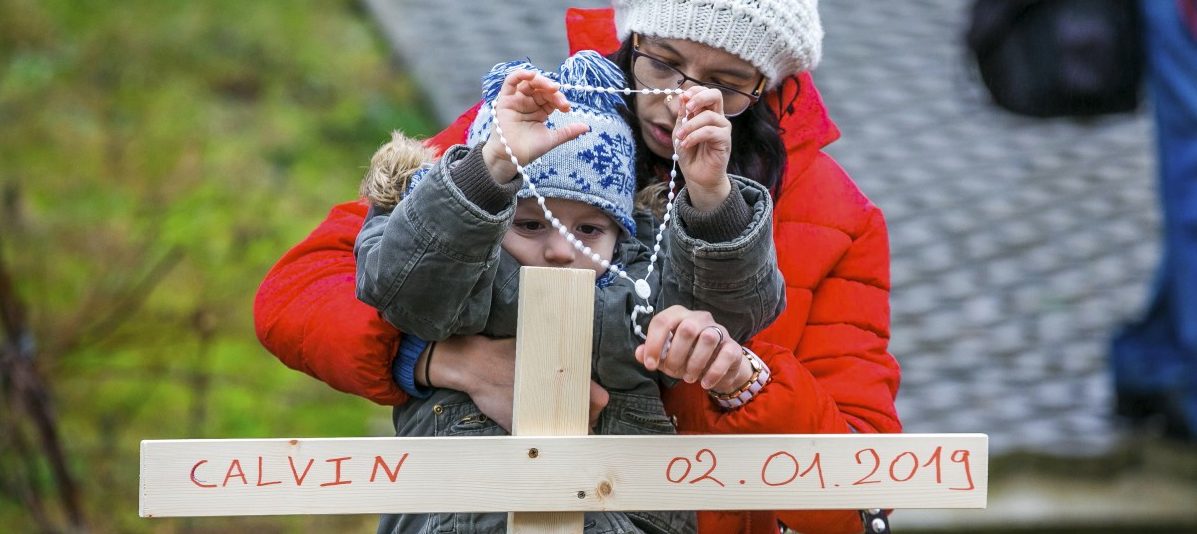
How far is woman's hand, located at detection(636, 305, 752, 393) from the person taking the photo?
1.60 m

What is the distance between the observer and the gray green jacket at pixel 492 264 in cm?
160

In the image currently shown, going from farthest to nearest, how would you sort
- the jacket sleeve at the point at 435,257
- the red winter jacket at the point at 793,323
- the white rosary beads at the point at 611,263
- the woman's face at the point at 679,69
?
the woman's face at the point at 679,69, the red winter jacket at the point at 793,323, the white rosary beads at the point at 611,263, the jacket sleeve at the point at 435,257

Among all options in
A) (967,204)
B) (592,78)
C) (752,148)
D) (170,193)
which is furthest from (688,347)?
(967,204)

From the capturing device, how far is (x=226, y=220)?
16.2ft

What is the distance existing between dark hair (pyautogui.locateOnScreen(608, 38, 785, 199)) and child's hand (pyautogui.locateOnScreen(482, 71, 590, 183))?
36 cm

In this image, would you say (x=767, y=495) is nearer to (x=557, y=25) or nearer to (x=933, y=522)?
(x=933, y=522)

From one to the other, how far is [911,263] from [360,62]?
2.17 m

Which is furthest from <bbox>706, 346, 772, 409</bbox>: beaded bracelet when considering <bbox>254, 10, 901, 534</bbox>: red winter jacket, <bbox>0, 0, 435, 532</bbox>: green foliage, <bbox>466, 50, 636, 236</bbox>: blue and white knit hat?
<bbox>0, 0, 435, 532</bbox>: green foliage

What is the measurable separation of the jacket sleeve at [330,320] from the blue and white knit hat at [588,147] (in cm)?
25

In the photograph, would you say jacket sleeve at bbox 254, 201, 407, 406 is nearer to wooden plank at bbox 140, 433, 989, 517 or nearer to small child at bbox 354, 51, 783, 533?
small child at bbox 354, 51, 783, 533

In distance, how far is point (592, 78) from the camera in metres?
1.85

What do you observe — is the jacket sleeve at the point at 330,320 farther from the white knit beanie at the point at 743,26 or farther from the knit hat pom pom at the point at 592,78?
the white knit beanie at the point at 743,26

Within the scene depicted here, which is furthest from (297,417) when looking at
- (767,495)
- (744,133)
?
(767,495)

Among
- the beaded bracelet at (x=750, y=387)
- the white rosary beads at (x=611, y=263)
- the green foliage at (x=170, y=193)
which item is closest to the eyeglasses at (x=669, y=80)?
the white rosary beads at (x=611, y=263)
